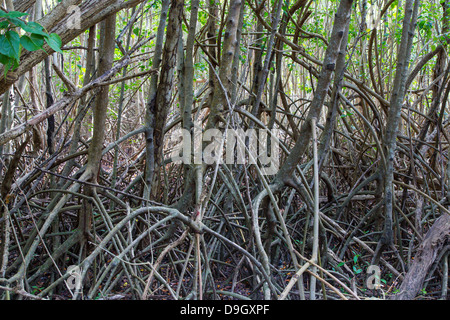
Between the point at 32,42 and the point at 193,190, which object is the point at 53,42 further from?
the point at 193,190

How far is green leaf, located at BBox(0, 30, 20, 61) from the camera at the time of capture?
1.07 metres

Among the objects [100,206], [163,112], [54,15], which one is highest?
[54,15]

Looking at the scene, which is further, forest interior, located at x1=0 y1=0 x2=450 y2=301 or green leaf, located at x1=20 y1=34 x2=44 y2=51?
forest interior, located at x1=0 y1=0 x2=450 y2=301

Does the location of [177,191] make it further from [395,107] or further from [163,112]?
[395,107]

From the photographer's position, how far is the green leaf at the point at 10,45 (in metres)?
1.07

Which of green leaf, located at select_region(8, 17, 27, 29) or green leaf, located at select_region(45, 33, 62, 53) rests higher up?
green leaf, located at select_region(8, 17, 27, 29)

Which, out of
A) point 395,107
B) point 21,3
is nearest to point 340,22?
point 395,107

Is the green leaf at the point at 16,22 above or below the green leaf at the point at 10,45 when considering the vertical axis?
above

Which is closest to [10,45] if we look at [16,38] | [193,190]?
[16,38]

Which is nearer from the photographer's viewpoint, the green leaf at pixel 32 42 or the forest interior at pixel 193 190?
the green leaf at pixel 32 42

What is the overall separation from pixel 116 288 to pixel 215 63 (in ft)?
6.02

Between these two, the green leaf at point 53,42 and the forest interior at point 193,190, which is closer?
the green leaf at point 53,42
